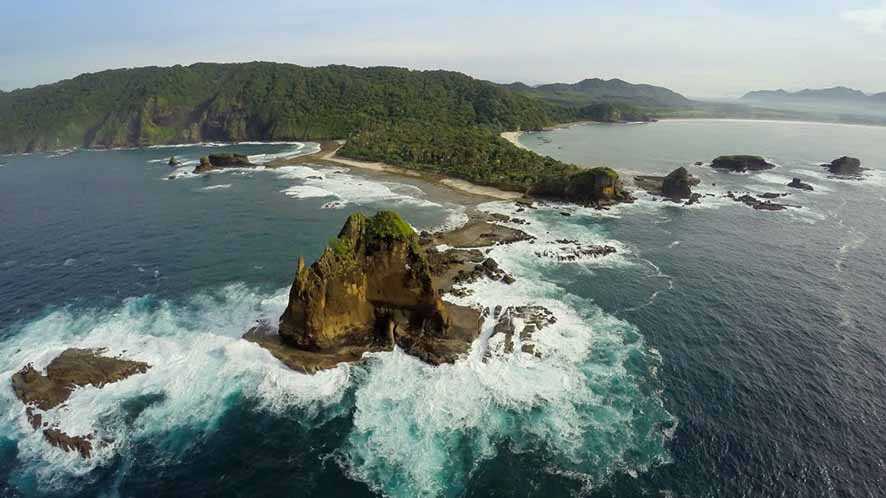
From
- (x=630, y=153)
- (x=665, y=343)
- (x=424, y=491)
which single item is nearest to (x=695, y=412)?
(x=665, y=343)

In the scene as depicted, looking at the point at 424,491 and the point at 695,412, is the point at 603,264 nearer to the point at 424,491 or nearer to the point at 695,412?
the point at 695,412

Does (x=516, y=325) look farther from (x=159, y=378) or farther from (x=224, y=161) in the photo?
(x=224, y=161)

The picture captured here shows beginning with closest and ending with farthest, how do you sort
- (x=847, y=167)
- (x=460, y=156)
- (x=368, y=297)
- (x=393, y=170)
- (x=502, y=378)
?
(x=502, y=378)
(x=368, y=297)
(x=460, y=156)
(x=393, y=170)
(x=847, y=167)

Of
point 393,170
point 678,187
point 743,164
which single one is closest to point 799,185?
point 743,164

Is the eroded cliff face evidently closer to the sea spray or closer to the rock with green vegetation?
the rock with green vegetation

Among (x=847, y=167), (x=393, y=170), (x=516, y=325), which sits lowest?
(x=516, y=325)

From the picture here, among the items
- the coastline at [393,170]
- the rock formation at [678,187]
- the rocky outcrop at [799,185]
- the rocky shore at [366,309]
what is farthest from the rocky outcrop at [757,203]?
the rocky shore at [366,309]

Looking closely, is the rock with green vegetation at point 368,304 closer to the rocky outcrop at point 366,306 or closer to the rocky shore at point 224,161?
the rocky outcrop at point 366,306
